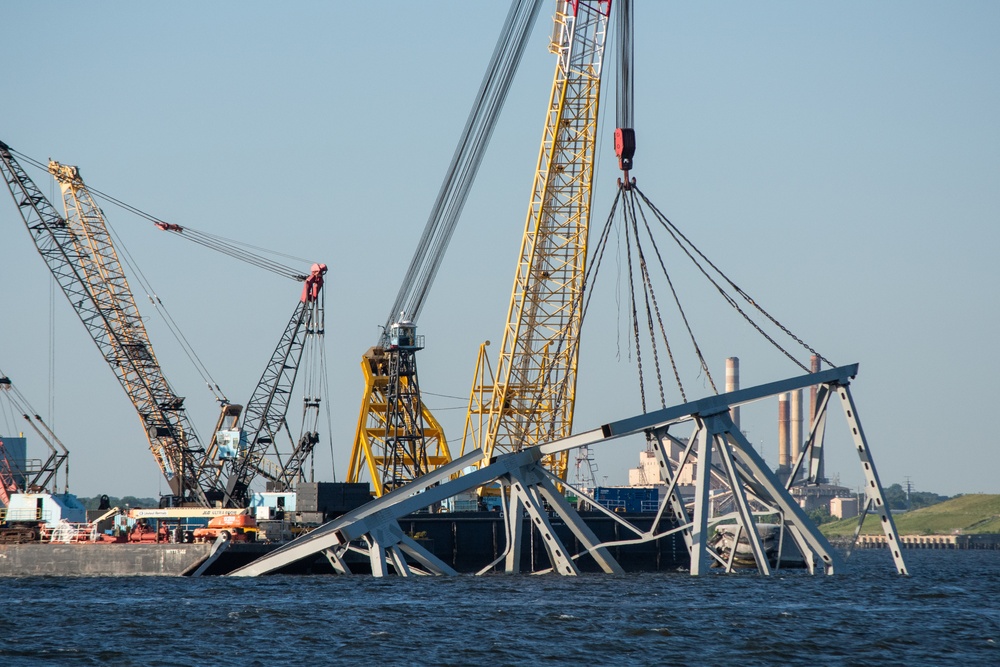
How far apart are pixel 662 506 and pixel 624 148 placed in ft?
107

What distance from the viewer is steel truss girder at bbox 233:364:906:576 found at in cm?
6297

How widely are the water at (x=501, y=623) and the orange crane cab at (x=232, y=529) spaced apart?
956cm

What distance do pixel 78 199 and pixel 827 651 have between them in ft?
303

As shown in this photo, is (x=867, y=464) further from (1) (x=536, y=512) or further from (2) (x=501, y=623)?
(2) (x=501, y=623)

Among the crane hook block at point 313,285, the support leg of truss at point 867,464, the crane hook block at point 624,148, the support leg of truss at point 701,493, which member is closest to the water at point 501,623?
the support leg of truss at point 701,493

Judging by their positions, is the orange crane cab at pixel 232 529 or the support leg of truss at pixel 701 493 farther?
the orange crane cab at pixel 232 529

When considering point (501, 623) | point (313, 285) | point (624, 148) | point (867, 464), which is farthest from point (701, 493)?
point (313, 285)

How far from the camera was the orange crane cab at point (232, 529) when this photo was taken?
273ft

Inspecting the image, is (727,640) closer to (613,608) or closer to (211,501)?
(613,608)

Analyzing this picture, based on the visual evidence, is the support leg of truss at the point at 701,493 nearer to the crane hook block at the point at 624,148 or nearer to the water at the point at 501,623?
the water at the point at 501,623

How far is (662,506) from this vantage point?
62.8 meters

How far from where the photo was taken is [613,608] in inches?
2248

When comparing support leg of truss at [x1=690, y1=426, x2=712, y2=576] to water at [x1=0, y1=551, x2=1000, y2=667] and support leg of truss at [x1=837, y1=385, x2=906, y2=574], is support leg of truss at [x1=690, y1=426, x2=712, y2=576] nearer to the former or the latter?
water at [x1=0, y1=551, x2=1000, y2=667]

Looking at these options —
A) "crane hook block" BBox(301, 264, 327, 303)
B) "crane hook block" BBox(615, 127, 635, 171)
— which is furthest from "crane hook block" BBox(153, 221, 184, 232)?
"crane hook block" BBox(615, 127, 635, 171)
